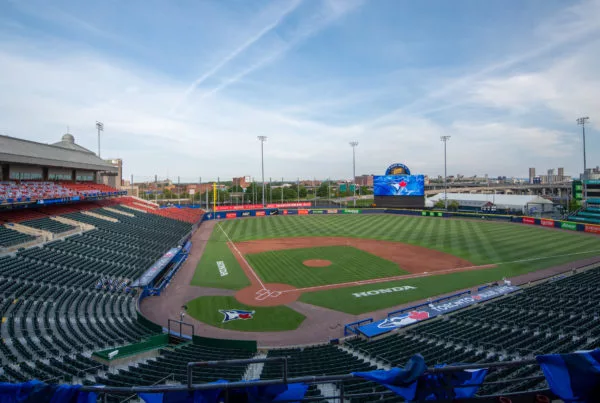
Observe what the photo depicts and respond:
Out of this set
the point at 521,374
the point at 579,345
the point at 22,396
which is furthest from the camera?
the point at 579,345

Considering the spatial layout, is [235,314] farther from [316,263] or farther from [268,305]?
[316,263]

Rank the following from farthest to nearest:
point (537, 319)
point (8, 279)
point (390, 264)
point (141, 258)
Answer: point (390, 264) → point (141, 258) → point (8, 279) → point (537, 319)

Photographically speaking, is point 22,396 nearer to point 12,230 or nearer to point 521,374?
point 521,374

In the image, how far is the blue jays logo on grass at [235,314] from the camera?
66.6 feet

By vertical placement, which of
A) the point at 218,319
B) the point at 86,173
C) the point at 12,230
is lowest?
the point at 218,319

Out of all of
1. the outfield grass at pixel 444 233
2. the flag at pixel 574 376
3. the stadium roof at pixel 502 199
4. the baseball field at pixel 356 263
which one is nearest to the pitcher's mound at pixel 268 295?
the baseball field at pixel 356 263

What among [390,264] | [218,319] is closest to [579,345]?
[218,319]

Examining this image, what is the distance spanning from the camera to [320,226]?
56.8m

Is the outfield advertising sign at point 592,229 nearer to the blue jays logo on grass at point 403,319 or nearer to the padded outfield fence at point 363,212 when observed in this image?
the padded outfield fence at point 363,212

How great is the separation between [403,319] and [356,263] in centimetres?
1404

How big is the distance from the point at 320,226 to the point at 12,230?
4035 centimetres

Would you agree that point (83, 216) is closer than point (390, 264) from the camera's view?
No

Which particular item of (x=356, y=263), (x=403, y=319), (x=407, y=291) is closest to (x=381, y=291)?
(x=407, y=291)

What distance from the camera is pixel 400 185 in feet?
216
